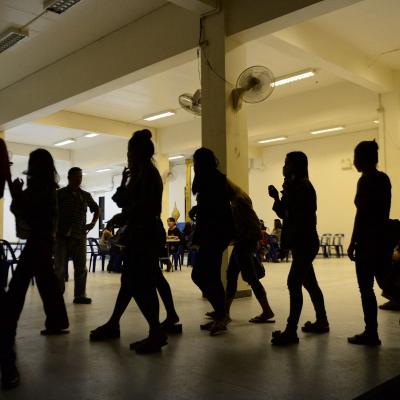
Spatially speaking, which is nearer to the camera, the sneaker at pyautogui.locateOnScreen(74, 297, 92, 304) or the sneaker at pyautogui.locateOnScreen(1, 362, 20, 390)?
the sneaker at pyautogui.locateOnScreen(1, 362, 20, 390)

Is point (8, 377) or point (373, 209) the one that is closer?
point (8, 377)

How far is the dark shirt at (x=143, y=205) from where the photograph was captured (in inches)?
116

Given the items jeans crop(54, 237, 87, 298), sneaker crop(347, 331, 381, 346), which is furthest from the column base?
sneaker crop(347, 331, 381, 346)

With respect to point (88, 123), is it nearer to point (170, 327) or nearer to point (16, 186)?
point (170, 327)

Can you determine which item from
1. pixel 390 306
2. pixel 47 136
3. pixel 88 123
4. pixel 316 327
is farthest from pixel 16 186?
pixel 47 136

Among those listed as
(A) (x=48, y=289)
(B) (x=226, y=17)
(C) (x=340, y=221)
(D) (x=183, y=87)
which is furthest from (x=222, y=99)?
(C) (x=340, y=221)

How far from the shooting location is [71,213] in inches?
194

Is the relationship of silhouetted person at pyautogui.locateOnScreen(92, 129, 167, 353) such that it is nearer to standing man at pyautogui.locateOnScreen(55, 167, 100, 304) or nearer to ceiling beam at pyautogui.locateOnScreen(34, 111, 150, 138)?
standing man at pyautogui.locateOnScreen(55, 167, 100, 304)

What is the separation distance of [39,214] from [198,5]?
364 centimetres

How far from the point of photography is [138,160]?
3.10 meters

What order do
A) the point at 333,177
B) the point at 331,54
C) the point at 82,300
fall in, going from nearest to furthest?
1. the point at 82,300
2. the point at 331,54
3. the point at 333,177

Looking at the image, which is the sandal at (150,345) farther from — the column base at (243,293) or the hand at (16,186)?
the column base at (243,293)

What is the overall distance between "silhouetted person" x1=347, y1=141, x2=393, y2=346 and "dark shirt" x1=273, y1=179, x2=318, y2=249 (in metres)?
0.30

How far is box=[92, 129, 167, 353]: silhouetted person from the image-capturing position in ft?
9.63
